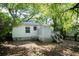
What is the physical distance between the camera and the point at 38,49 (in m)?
2.62

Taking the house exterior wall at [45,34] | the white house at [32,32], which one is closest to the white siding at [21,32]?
the white house at [32,32]

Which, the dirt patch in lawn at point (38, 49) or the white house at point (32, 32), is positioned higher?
the white house at point (32, 32)

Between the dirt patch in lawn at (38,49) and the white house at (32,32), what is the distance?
0.28 feet

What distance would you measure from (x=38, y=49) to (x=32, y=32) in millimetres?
311

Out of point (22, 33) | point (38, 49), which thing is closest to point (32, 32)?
point (22, 33)

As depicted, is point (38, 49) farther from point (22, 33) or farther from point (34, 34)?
point (22, 33)

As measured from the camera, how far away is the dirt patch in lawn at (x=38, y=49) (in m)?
2.61

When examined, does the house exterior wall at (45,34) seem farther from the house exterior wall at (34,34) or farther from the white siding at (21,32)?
the white siding at (21,32)

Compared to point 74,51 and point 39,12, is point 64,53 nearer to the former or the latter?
point 74,51

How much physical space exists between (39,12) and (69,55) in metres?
0.89

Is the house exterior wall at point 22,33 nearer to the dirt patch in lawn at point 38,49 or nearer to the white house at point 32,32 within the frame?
the white house at point 32,32

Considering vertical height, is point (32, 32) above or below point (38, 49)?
above

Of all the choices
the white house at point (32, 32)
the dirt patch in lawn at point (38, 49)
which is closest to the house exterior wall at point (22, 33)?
the white house at point (32, 32)

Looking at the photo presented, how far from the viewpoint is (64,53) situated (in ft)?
8.55
